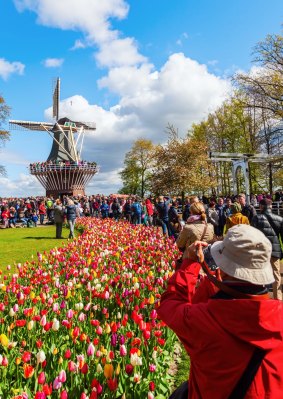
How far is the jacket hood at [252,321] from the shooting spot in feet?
5.06

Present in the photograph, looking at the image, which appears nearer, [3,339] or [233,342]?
[233,342]

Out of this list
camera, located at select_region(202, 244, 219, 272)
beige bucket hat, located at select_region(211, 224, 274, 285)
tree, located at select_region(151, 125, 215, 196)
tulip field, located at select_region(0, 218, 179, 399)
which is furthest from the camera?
tree, located at select_region(151, 125, 215, 196)

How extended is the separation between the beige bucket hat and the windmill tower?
46.2 m

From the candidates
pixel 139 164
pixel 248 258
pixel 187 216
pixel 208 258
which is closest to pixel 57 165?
pixel 139 164

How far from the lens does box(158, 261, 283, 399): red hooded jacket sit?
1.55 metres

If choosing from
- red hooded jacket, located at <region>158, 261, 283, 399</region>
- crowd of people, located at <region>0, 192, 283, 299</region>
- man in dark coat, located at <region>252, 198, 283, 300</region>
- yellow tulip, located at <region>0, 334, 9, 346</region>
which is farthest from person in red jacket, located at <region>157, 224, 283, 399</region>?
man in dark coat, located at <region>252, 198, 283, 300</region>

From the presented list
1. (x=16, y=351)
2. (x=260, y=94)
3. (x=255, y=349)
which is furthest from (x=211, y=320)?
(x=260, y=94)

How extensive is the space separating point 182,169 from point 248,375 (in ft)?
106

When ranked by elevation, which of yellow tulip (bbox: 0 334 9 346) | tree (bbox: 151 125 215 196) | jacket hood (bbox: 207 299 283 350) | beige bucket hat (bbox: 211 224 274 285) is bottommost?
yellow tulip (bbox: 0 334 9 346)

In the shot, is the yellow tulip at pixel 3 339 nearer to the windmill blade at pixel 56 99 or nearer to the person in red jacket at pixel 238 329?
the person in red jacket at pixel 238 329

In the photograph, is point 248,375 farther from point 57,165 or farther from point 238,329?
point 57,165

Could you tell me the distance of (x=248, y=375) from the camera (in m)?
1.60

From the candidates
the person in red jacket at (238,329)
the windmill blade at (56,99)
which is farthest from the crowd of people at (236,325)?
the windmill blade at (56,99)

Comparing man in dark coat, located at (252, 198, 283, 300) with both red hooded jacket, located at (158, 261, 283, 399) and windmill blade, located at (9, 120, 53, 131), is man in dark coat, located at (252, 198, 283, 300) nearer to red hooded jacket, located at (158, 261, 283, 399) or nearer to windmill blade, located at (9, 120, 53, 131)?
red hooded jacket, located at (158, 261, 283, 399)
